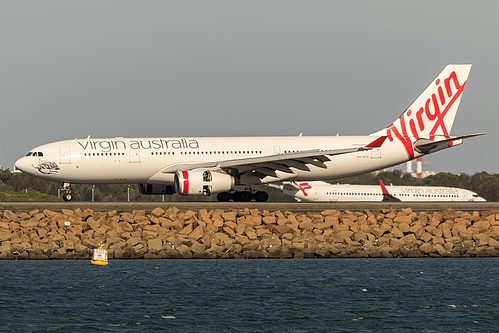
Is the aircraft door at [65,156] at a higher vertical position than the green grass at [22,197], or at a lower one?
higher

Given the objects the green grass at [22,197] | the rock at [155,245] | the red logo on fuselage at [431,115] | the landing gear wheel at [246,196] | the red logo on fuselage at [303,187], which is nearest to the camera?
the rock at [155,245]

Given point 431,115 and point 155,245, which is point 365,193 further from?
point 155,245

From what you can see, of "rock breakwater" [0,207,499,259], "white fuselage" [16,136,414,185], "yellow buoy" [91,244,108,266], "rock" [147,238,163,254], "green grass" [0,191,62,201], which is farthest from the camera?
"green grass" [0,191,62,201]

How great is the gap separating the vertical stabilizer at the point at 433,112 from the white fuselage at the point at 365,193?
20.0 m

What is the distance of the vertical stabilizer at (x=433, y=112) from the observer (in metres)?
49.4

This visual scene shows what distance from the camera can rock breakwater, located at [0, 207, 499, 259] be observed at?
31109mm

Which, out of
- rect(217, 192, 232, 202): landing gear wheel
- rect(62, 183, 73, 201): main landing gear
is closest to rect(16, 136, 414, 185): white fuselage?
rect(62, 183, 73, 201): main landing gear

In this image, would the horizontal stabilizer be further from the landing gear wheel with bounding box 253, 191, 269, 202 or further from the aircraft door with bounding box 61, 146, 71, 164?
the aircraft door with bounding box 61, 146, 71, 164

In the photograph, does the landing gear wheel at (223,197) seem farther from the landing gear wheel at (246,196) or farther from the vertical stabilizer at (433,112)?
the vertical stabilizer at (433,112)

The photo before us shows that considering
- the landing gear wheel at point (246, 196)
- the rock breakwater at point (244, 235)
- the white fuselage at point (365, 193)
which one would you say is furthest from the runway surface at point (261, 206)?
the white fuselage at point (365, 193)

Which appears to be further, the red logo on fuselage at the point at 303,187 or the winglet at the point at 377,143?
the red logo on fuselage at the point at 303,187

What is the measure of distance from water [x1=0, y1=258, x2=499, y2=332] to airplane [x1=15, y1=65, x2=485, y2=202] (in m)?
14.2

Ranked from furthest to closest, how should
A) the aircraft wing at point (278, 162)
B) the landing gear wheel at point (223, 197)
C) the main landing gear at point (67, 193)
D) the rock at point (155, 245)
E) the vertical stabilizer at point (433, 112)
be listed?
the vertical stabilizer at point (433, 112), the landing gear wheel at point (223, 197), the main landing gear at point (67, 193), the aircraft wing at point (278, 162), the rock at point (155, 245)

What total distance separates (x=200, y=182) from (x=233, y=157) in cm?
460
